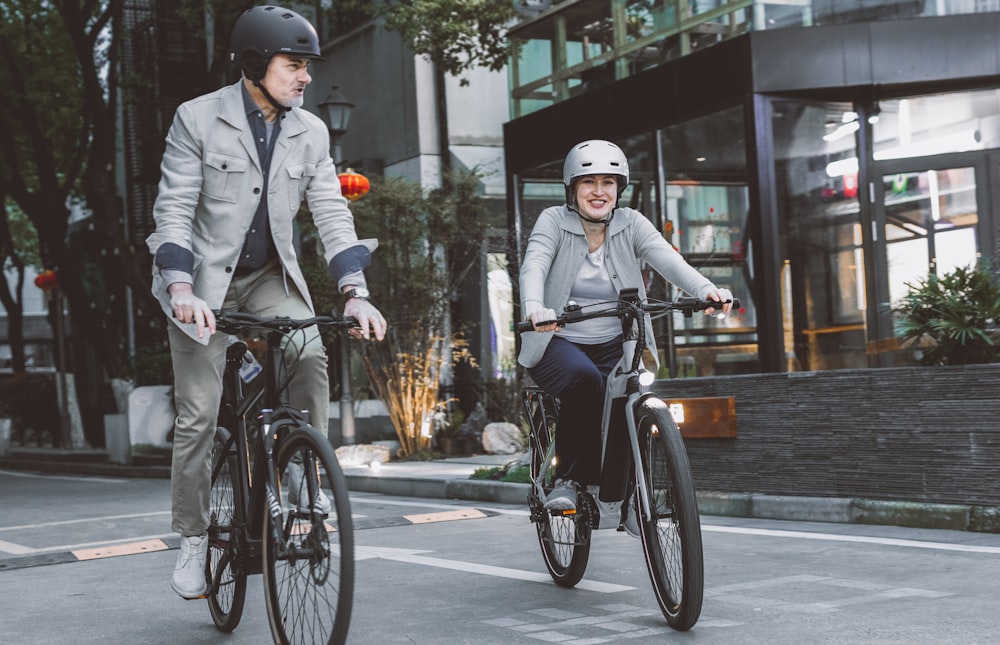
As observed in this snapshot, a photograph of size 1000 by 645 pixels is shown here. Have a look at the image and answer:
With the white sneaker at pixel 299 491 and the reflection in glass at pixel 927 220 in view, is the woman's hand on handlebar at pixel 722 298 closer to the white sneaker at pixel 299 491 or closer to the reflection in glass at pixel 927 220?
the white sneaker at pixel 299 491

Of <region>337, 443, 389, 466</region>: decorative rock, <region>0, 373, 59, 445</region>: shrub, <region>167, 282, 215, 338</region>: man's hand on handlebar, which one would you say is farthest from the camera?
<region>0, 373, 59, 445</region>: shrub

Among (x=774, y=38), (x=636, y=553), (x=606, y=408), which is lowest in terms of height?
(x=636, y=553)

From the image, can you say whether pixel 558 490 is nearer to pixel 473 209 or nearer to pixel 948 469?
pixel 948 469

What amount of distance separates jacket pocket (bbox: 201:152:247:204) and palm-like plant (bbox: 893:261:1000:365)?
4870mm

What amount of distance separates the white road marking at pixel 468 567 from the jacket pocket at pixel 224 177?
2398mm

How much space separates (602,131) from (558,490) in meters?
11.6

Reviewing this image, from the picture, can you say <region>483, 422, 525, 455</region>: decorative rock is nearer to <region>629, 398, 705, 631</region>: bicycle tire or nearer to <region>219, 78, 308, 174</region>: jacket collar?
<region>629, 398, 705, 631</region>: bicycle tire

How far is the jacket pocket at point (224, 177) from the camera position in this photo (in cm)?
471

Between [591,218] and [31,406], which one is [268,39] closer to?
[591,218]

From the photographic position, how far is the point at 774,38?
14102mm

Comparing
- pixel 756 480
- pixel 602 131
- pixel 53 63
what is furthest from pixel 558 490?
pixel 53 63

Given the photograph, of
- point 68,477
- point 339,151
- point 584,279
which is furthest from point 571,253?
point 68,477

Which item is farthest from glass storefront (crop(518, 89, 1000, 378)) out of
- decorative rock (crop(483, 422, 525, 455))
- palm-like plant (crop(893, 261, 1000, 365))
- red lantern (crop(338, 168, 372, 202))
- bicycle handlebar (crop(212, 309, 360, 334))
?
bicycle handlebar (crop(212, 309, 360, 334))

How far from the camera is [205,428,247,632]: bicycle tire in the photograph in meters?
4.87
